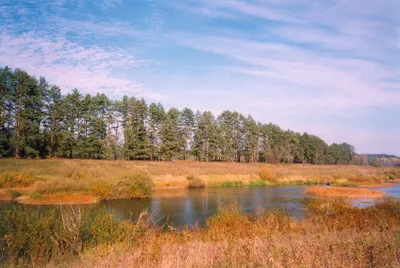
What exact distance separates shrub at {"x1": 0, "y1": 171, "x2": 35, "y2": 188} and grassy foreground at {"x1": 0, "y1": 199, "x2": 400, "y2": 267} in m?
20.3

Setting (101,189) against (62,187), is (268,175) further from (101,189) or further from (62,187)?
(62,187)

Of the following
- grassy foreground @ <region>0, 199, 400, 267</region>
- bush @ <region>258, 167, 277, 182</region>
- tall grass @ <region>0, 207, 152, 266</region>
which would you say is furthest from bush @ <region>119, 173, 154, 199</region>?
bush @ <region>258, 167, 277, 182</region>

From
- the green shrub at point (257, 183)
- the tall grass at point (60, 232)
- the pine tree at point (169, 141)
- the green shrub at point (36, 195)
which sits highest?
the pine tree at point (169, 141)

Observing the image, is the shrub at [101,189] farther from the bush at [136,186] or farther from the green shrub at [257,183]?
the green shrub at [257,183]

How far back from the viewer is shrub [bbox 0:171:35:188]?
93.8 ft

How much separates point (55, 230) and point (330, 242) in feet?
31.6

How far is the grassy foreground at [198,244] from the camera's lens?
6.21 m

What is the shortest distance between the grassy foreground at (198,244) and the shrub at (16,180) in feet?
66.5

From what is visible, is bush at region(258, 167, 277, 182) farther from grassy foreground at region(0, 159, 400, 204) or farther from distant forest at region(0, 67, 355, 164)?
distant forest at region(0, 67, 355, 164)

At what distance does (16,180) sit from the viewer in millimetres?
29141

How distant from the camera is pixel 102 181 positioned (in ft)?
97.8

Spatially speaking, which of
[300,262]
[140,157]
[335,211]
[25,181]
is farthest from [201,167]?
[300,262]

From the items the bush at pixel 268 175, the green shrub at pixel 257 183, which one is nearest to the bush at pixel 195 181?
the green shrub at pixel 257 183

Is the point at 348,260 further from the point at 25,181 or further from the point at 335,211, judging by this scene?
the point at 25,181
